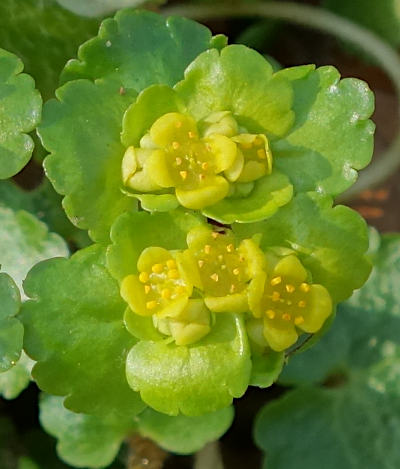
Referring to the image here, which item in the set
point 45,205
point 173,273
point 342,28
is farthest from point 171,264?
point 342,28

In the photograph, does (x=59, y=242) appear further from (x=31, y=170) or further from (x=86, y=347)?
(x=31, y=170)

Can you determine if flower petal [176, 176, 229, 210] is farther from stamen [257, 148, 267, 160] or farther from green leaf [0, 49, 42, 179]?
green leaf [0, 49, 42, 179]

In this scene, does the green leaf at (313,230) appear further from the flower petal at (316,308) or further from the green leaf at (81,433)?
the green leaf at (81,433)

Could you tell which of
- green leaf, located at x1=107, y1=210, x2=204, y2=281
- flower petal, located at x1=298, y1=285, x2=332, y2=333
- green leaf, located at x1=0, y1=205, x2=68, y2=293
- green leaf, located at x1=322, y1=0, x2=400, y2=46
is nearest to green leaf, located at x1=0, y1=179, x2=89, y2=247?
green leaf, located at x1=0, y1=205, x2=68, y2=293

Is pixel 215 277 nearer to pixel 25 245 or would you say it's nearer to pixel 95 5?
pixel 25 245

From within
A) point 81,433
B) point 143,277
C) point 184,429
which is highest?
point 143,277
